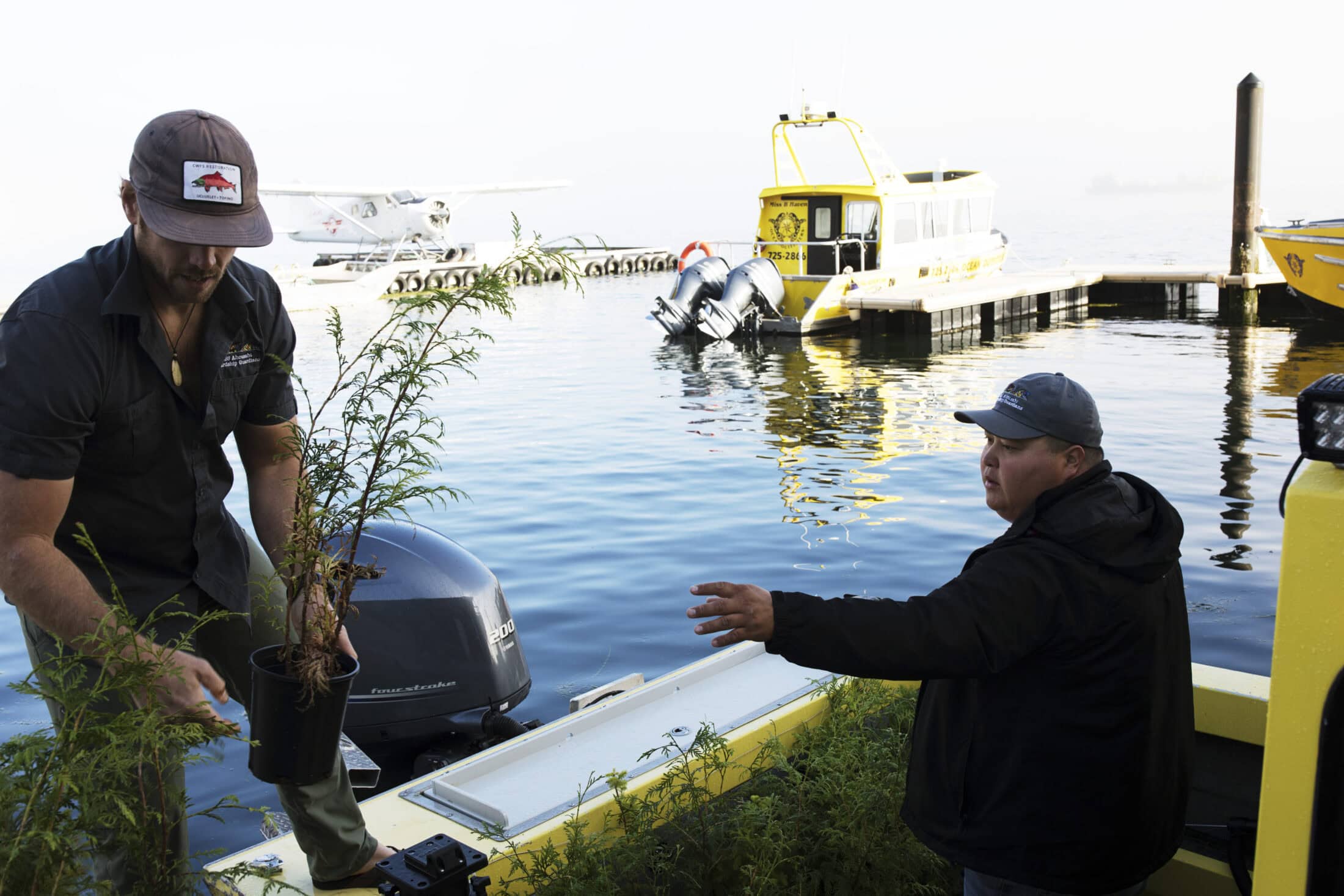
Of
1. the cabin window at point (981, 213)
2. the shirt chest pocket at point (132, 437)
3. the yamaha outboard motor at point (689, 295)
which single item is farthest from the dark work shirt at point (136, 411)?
the cabin window at point (981, 213)

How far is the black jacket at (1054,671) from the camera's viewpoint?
83.4 inches

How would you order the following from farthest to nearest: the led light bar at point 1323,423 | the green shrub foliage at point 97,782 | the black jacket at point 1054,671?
the black jacket at point 1054,671 < the green shrub foliage at point 97,782 < the led light bar at point 1323,423

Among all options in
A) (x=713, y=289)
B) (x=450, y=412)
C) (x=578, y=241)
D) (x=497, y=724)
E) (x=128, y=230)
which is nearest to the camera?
(x=128, y=230)

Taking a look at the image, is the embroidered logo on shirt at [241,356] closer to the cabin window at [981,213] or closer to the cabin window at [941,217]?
the cabin window at [941,217]

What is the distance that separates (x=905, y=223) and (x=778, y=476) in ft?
45.9

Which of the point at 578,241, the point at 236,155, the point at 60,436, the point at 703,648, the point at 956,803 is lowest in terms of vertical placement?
the point at 703,648

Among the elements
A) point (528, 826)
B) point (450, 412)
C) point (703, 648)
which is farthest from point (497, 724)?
point (450, 412)

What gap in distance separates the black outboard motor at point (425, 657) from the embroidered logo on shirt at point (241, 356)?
1.29 meters

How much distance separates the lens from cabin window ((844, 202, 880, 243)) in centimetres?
2338

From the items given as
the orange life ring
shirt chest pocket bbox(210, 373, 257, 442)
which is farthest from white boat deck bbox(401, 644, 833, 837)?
the orange life ring

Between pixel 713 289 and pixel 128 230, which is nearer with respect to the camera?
pixel 128 230

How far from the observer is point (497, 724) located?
402cm

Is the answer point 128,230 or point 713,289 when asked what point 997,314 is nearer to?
point 713,289

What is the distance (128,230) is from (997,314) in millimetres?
23224
